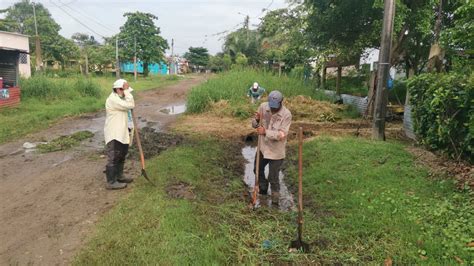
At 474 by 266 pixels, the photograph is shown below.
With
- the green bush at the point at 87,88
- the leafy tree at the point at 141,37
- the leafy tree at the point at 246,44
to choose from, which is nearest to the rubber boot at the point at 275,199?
the green bush at the point at 87,88

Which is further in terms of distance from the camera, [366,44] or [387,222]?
[366,44]

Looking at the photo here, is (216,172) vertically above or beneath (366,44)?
beneath

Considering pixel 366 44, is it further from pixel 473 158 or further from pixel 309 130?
pixel 473 158

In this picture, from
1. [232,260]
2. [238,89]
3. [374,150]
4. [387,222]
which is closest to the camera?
[232,260]

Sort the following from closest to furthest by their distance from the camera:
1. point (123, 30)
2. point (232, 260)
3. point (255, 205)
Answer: point (232, 260)
point (255, 205)
point (123, 30)

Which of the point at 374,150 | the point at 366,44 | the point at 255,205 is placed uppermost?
the point at 366,44

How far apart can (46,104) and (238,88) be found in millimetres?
8594

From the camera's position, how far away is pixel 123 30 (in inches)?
1570

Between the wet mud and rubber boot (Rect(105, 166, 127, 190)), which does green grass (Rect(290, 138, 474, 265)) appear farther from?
rubber boot (Rect(105, 166, 127, 190))

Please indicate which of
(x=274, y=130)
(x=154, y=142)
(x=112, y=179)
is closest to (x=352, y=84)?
(x=154, y=142)

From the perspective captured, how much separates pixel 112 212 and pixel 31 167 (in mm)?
3497

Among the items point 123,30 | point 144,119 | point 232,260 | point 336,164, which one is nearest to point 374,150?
point 336,164

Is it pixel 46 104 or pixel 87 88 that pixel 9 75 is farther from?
pixel 87 88

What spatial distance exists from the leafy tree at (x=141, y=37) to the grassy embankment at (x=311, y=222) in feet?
116
